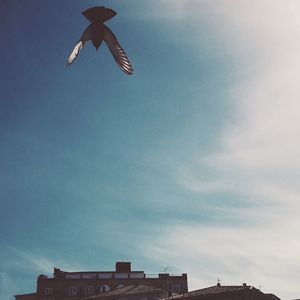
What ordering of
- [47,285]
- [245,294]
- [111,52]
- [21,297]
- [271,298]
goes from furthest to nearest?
[21,297]
[47,285]
[271,298]
[245,294]
[111,52]

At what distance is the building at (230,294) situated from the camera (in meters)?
31.9

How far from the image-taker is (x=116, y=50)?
638 cm

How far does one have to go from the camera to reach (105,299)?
47.4 meters

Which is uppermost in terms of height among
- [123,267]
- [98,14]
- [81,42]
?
[123,267]

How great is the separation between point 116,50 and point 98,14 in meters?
0.85

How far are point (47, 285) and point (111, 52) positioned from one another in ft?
193

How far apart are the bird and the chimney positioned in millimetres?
58837

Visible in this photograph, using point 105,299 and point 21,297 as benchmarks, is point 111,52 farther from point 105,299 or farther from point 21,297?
point 21,297

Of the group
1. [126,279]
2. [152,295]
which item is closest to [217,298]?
[152,295]

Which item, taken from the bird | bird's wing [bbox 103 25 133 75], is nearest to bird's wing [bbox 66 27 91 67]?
the bird

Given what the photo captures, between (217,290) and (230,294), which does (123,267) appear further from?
(230,294)

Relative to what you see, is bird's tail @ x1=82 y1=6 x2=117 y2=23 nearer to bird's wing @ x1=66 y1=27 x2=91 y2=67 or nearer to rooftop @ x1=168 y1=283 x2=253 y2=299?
bird's wing @ x1=66 y1=27 x2=91 y2=67

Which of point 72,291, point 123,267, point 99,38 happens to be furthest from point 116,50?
point 123,267

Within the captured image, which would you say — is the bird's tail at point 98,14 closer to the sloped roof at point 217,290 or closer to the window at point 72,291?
the sloped roof at point 217,290
